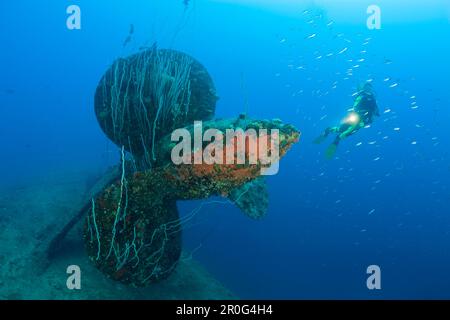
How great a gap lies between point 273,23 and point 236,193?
6530cm

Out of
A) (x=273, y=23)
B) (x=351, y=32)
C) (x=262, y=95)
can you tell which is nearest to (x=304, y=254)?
(x=351, y=32)

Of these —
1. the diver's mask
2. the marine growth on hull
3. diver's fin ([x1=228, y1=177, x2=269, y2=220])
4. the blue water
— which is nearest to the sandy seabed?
the marine growth on hull

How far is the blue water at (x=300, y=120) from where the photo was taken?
52.0ft

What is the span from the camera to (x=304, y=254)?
1694 centimetres

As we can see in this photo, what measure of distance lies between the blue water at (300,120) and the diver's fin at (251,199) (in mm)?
1611

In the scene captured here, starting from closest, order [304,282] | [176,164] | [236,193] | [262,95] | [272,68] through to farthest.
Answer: [176,164] → [236,193] → [304,282] → [262,95] → [272,68]

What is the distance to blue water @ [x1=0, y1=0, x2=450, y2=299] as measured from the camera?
1584cm

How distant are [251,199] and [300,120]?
5517 centimetres

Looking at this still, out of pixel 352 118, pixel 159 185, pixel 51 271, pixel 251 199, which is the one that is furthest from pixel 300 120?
pixel 159 185

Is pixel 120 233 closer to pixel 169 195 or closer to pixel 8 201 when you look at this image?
pixel 169 195

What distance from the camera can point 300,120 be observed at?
193ft

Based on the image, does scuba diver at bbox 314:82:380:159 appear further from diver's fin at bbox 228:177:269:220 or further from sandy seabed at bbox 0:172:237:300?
sandy seabed at bbox 0:172:237:300

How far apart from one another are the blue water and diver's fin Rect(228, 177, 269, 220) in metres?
1.61

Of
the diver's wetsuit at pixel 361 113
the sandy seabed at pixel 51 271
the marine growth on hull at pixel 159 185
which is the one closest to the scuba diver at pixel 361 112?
the diver's wetsuit at pixel 361 113
